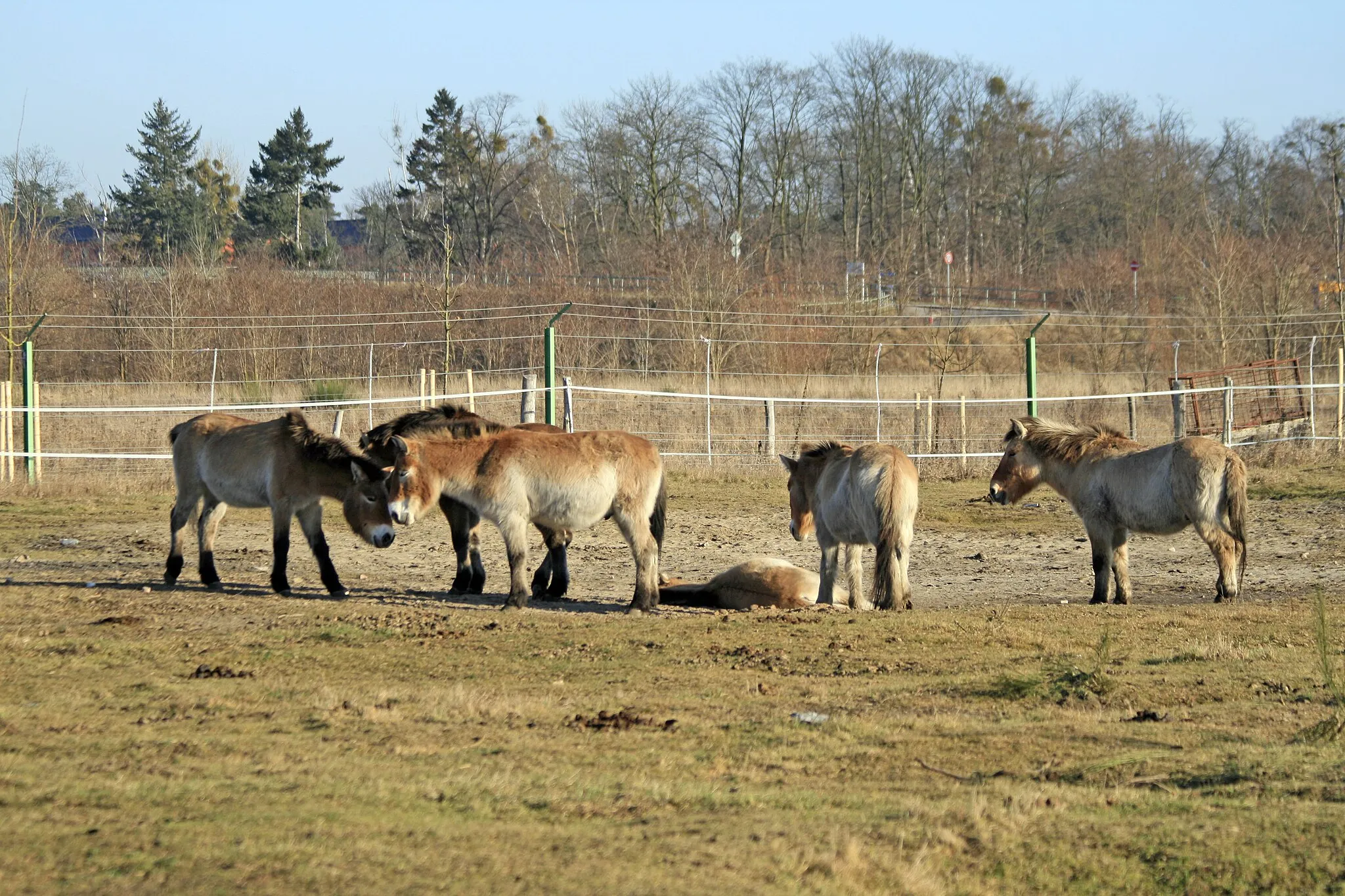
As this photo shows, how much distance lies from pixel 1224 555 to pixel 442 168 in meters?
48.8

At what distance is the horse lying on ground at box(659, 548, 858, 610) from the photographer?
33.0 feet

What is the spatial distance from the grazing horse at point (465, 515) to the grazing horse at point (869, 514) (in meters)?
2.16

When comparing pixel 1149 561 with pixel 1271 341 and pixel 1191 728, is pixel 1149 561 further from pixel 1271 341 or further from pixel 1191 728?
pixel 1271 341

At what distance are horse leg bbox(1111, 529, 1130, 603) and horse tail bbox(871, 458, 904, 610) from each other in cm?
218

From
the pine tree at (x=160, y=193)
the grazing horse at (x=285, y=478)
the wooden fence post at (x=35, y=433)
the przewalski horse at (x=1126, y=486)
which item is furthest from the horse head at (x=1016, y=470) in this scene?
the pine tree at (x=160, y=193)

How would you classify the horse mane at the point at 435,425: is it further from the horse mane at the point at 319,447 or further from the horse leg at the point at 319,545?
the horse leg at the point at 319,545

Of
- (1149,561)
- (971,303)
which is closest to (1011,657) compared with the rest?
(1149,561)

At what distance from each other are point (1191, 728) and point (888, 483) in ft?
12.9

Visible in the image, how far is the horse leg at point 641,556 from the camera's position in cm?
966

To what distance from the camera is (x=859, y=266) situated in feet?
148

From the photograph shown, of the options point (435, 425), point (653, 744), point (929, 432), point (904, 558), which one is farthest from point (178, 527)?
point (929, 432)

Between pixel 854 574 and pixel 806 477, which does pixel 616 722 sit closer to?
pixel 854 574

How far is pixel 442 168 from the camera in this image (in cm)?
5488

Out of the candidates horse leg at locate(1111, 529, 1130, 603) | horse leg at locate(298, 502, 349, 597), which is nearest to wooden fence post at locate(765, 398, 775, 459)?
horse leg at locate(1111, 529, 1130, 603)
